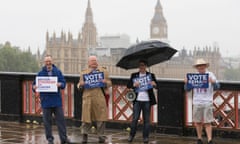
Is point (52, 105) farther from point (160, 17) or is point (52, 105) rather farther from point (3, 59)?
point (160, 17)

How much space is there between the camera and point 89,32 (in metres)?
150

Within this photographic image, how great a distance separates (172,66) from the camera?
123 metres

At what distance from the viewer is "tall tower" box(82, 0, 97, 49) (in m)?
142

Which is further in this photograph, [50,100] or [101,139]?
[101,139]

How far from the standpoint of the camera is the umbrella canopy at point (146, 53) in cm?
749

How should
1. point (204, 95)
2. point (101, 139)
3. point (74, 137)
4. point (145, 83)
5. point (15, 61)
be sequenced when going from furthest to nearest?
point (15, 61), point (74, 137), point (101, 139), point (145, 83), point (204, 95)

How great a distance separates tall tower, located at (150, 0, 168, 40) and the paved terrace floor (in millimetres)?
141170

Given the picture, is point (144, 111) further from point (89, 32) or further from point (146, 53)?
point (89, 32)


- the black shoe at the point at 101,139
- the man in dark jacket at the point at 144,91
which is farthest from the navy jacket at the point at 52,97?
the man in dark jacket at the point at 144,91

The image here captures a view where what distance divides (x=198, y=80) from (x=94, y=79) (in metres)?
1.69

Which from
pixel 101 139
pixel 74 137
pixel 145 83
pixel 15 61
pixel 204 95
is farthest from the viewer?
pixel 15 61

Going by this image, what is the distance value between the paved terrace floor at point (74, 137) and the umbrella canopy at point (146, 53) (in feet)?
4.64

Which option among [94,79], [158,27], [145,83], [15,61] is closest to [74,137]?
[94,79]

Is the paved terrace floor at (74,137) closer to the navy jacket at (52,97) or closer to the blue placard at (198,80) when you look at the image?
the navy jacket at (52,97)
